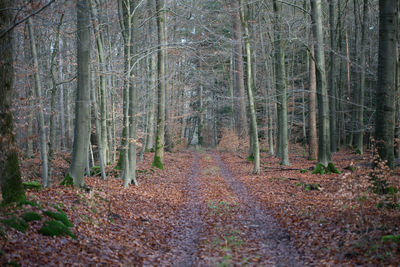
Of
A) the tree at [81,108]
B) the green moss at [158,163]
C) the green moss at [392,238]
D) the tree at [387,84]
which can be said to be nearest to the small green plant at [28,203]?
the tree at [81,108]

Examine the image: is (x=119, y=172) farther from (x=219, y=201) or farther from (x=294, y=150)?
(x=294, y=150)

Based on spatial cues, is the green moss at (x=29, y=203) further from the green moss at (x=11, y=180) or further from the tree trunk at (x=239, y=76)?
the tree trunk at (x=239, y=76)

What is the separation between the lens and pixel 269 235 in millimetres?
7941

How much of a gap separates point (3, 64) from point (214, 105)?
1256 inches

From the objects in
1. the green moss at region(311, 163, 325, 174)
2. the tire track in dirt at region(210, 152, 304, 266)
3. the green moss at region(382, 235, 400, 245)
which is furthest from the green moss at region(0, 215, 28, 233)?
the green moss at region(311, 163, 325, 174)

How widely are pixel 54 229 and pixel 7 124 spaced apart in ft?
7.74

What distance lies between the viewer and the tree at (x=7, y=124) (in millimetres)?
6559

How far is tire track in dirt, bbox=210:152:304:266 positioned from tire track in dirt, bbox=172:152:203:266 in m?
1.41

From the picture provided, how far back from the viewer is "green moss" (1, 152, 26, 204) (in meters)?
6.64

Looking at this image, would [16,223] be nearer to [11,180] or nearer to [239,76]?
[11,180]

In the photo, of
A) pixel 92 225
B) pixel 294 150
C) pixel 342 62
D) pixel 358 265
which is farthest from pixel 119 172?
pixel 342 62

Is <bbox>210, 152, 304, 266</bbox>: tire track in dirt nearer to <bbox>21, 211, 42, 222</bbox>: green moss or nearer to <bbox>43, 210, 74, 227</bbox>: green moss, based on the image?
<bbox>43, 210, 74, 227</bbox>: green moss

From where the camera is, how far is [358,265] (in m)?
5.48

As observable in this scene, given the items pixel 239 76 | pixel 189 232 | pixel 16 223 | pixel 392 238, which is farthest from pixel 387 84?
pixel 239 76
